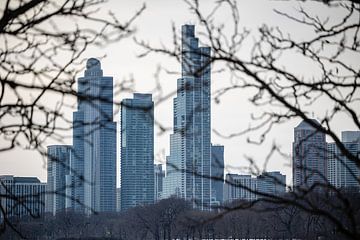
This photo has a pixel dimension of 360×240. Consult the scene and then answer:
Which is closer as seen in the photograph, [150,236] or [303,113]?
[303,113]

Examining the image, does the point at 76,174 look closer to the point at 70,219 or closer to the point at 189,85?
the point at 189,85

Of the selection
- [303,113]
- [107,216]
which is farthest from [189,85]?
[107,216]

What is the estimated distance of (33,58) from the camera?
278 inches

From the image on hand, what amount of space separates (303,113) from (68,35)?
2.14 meters

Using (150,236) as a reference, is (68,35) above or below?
above

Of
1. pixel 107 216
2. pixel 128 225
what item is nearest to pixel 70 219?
pixel 128 225

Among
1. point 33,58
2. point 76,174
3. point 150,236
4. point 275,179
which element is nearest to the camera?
point 275,179

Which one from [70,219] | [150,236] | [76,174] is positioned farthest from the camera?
[150,236]

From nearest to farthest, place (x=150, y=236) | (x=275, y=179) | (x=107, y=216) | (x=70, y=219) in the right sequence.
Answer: (x=275, y=179)
(x=70, y=219)
(x=150, y=236)
(x=107, y=216)

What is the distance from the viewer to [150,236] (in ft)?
399

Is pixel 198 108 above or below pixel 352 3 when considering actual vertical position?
below

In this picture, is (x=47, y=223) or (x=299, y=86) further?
(x=47, y=223)

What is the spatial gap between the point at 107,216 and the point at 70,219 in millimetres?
27485

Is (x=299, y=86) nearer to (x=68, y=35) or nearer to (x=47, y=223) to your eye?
(x=68, y=35)
